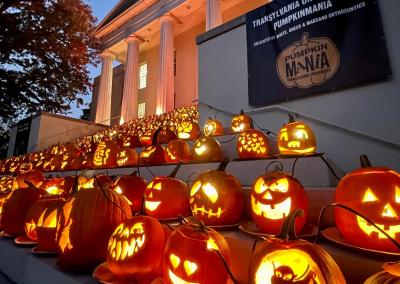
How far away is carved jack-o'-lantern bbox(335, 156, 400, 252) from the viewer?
1034mm

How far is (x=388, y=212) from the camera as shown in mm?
1045

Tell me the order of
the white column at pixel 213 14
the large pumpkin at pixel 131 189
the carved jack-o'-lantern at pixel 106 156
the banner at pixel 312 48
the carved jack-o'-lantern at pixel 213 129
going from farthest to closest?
the white column at pixel 213 14 → the carved jack-o'-lantern at pixel 106 156 → the carved jack-o'-lantern at pixel 213 129 → the banner at pixel 312 48 → the large pumpkin at pixel 131 189

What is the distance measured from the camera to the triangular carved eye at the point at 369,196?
108 centimetres

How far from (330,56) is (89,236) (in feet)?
11.9

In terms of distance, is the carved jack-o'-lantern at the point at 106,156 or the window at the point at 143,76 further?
the window at the point at 143,76

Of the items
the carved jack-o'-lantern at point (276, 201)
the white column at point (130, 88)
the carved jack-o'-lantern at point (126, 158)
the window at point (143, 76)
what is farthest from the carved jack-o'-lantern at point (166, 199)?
the window at point (143, 76)

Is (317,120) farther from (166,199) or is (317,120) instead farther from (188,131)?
(166,199)

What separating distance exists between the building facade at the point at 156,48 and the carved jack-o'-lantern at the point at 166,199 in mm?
9913

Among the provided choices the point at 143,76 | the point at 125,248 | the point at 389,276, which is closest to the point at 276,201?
the point at 389,276

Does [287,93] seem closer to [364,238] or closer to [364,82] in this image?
[364,82]

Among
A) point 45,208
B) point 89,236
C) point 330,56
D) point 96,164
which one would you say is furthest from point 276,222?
point 96,164

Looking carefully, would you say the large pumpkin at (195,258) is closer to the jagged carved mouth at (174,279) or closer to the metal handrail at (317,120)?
the jagged carved mouth at (174,279)

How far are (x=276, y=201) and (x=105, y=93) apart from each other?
16.2 m

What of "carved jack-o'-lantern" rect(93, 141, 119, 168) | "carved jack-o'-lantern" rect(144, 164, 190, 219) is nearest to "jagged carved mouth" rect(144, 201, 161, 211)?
"carved jack-o'-lantern" rect(144, 164, 190, 219)
